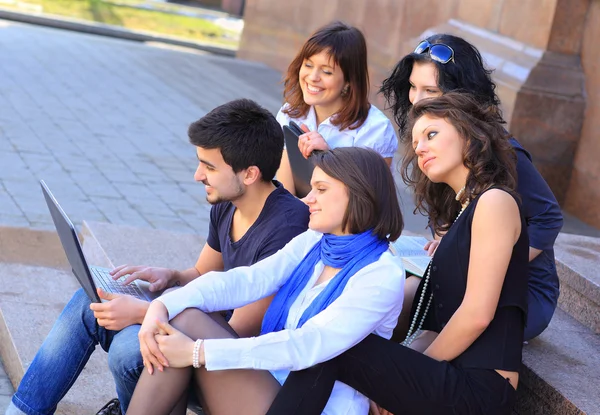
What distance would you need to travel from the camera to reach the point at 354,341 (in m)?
2.57

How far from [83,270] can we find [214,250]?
794 millimetres

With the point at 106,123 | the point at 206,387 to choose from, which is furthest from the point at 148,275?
the point at 106,123

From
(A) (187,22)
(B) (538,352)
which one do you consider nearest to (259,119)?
(B) (538,352)

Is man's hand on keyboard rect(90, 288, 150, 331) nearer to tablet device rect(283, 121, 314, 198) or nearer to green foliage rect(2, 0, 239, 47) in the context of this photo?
tablet device rect(283, 121, 314, 198)

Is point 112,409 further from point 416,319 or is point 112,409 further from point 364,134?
point 364,134

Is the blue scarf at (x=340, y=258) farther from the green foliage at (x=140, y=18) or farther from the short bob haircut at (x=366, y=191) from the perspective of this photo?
the green foliage at (x=140, y=18)

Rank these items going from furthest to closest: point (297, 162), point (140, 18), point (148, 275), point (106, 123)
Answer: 1. point (140, 18)
2. point (106, 123)
3. point (297, 162)
4. point (148, 275)

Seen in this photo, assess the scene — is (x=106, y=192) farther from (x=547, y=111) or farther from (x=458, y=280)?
(x=458, y=280)

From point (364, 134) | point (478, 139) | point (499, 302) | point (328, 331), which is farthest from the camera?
point (364, 134)

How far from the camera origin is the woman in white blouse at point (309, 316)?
259 cm

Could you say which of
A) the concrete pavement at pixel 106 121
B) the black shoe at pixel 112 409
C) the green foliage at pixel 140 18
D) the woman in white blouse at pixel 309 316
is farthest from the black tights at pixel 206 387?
the green foliage at pixel 140 18

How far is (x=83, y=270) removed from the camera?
288 centimetres

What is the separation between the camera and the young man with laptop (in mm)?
2938

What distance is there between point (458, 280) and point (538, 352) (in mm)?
704
